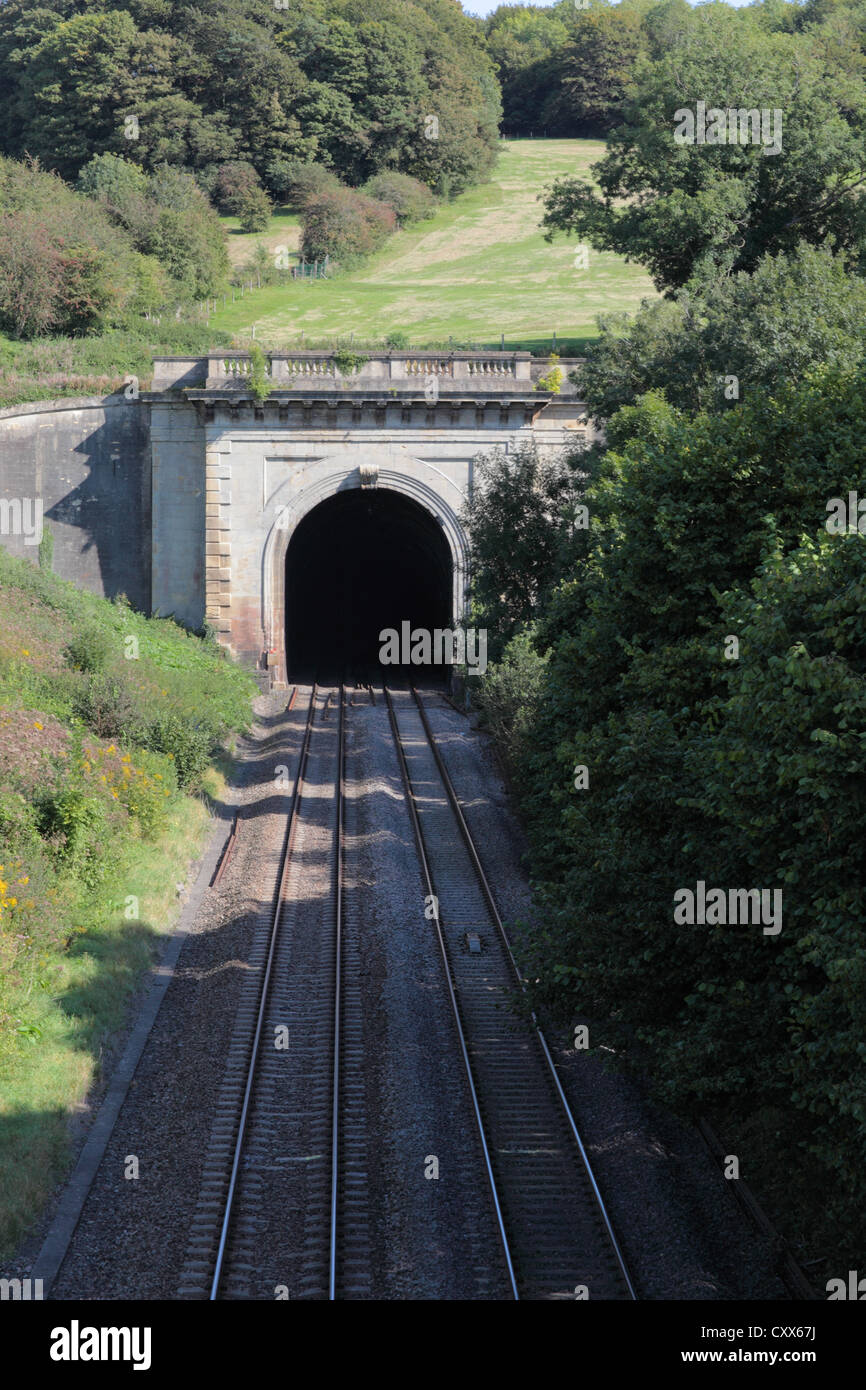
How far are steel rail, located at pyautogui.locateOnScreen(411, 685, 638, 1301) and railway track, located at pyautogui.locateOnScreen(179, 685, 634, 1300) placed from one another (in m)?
0.04

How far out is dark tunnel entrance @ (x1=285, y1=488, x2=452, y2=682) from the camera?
164 ft

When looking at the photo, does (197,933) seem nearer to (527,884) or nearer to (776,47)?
(527,884)

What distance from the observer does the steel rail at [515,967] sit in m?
12.8

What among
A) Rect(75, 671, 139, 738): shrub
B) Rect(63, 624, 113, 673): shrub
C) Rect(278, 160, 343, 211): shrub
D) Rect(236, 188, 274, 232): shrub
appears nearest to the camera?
Rect(75, 671, 139, 738): shrub

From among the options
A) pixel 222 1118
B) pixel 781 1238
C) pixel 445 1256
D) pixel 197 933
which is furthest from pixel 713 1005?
pixel 197 933

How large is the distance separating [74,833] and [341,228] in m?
67.0

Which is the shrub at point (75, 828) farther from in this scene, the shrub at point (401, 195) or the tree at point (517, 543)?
the shrub at point (401, 195)

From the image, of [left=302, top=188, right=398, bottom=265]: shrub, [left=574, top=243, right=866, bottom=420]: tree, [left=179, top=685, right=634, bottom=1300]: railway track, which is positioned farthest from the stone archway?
[left=302, top=188, right=398, bottom=265]: shrub

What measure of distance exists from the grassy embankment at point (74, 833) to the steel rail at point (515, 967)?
540 centimetres

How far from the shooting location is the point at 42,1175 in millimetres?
13516

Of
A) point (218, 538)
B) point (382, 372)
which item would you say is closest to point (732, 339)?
point (382, 372)

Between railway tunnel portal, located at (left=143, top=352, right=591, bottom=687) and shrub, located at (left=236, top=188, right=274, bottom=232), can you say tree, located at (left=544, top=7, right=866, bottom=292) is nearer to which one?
railway tunnel portal, located at (left=143, top=352, right=591, bottom=687)

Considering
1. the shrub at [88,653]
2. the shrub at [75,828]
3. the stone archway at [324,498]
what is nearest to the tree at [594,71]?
the stone archway at [324,498]

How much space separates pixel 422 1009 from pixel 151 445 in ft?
Answer: 99.0
